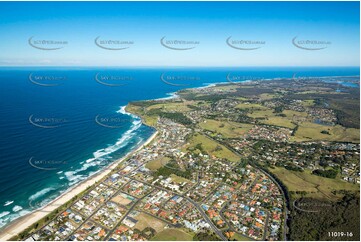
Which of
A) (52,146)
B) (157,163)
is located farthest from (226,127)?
(52,146)

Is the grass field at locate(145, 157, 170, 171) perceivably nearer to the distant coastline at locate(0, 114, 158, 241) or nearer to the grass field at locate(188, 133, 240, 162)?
the distant coastline at locate(0, 114, 158, 241)

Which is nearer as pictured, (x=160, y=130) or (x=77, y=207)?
(x=77, y=207)

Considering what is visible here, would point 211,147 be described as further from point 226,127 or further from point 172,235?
point 172,235

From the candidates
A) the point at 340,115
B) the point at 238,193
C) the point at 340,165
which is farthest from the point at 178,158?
the point at 340,115

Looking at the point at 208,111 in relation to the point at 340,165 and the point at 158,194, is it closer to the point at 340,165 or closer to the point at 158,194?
the point at 340,165

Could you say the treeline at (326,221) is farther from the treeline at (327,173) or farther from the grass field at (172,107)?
the grass field at (172,107)

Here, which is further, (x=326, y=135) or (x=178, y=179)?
(x=326, y=135)

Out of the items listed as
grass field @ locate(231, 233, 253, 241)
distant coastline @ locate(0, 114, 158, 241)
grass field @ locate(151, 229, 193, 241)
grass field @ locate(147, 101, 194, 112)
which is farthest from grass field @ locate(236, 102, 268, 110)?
grass field @ locate(151, 229, 193, 241)
